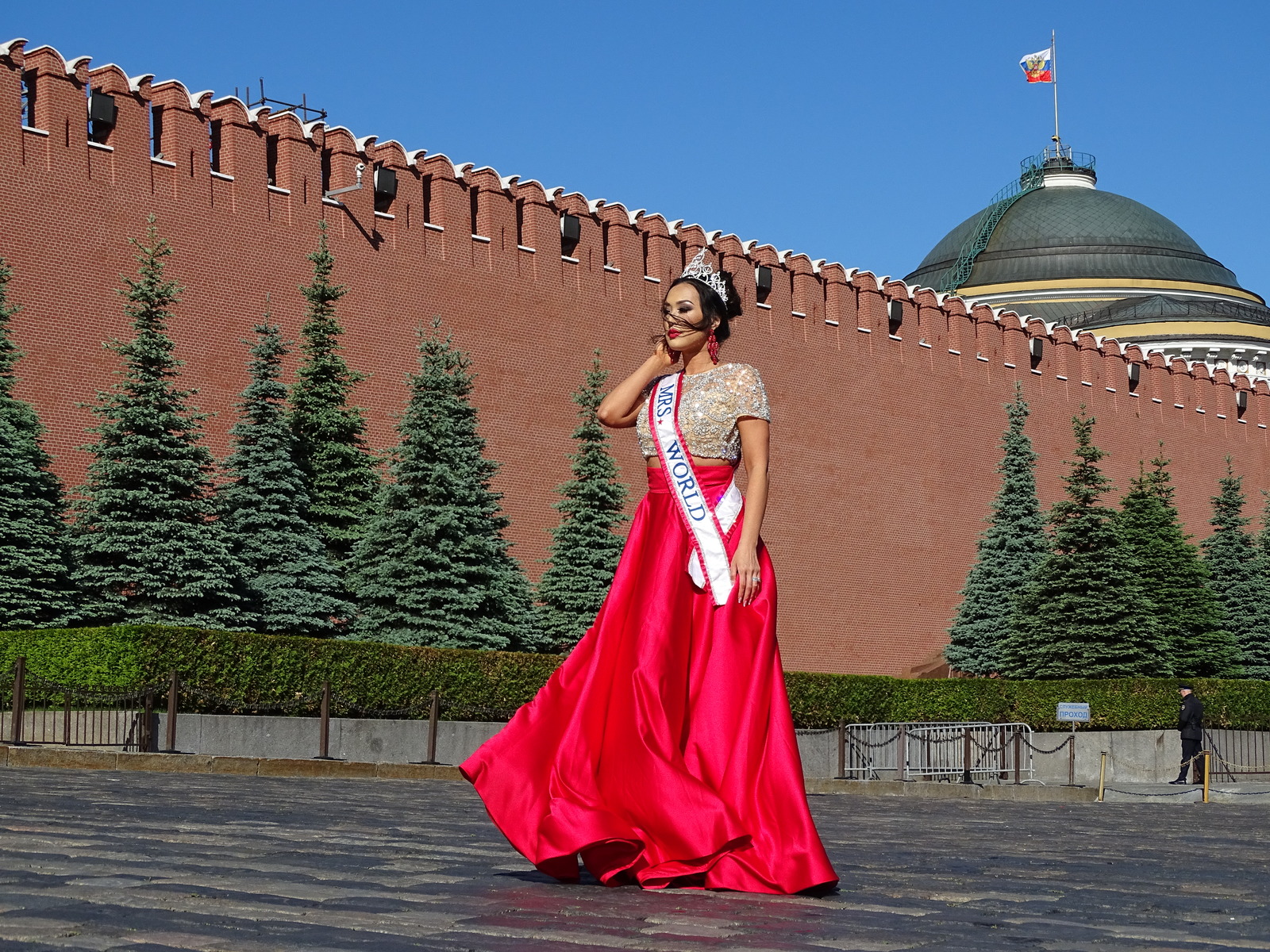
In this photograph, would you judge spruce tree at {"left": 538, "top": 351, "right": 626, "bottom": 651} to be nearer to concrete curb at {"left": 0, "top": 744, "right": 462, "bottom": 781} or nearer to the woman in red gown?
concrete curb at {"left": 0, "top": 744, "right": 462, "bottom": 781}

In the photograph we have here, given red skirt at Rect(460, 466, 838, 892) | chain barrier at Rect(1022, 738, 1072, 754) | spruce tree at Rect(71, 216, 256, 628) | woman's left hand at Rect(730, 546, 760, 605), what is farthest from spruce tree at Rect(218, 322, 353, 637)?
woman's left hand at Rect(730, 546, 760, 605)

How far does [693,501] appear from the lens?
15.0ft

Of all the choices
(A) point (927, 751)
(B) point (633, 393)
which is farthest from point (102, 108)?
(B) point (633, 393)

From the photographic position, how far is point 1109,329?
146 ft

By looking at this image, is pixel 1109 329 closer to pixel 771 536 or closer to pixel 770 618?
pixel 771 536

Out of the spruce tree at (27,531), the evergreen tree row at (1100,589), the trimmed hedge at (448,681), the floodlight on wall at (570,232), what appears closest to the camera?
the trimmed hedge at (448,681)

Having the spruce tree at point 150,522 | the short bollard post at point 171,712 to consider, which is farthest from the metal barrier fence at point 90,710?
the spruce tree at point 150,522

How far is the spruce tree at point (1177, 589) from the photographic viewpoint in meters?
25.9

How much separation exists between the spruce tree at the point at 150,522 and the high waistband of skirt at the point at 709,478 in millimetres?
12120

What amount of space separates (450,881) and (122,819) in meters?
1.93

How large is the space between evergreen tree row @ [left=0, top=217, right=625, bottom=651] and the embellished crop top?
12.0m

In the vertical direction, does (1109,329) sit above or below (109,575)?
above

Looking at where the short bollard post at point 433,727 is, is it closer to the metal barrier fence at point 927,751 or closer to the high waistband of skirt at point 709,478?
the metal barrier fence at point 927,751

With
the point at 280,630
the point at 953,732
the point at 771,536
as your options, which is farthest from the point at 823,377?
the point at 280,630
